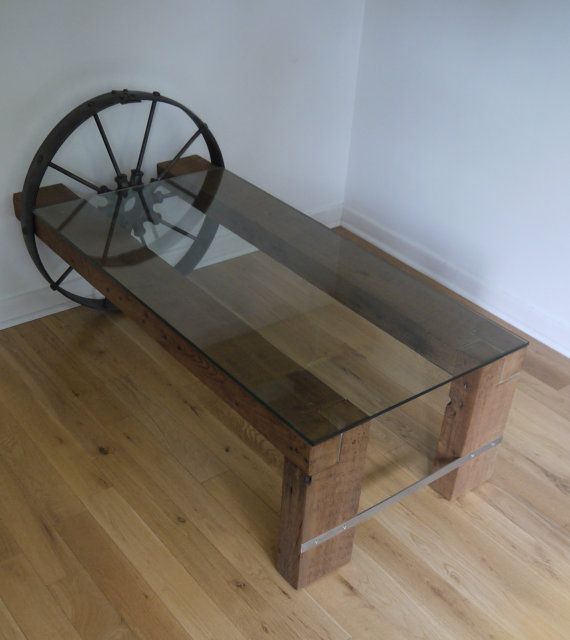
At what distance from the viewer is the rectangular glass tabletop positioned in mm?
1842

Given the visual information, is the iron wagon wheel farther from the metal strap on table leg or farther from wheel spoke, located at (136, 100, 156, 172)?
the metal strap on table leg

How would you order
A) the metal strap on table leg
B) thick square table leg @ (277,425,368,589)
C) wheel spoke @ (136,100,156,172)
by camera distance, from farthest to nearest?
wheel spoke @ (136,100,156,172)
the metal strap on table leg
thick square table leg @ (277,425,368,589)

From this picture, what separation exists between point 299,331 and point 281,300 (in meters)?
0.14

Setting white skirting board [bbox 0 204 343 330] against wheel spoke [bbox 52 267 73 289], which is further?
white skirting board [bbox 0 204 343 330]

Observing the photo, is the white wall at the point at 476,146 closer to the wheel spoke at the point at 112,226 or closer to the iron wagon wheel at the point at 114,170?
the iron wagon wheel at the point at 114,170

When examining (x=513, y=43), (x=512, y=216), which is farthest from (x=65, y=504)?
(x=513, y=43)

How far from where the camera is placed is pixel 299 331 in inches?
81.7

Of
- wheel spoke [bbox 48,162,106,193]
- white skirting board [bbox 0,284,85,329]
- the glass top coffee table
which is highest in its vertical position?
wheel spoke [bbox 48,162,106,193]

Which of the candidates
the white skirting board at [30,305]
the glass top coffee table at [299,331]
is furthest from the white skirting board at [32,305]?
the glass top coffee table at [299,331]

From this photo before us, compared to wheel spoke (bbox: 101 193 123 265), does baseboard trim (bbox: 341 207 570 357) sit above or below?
below

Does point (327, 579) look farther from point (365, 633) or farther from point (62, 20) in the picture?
point (62, 20)

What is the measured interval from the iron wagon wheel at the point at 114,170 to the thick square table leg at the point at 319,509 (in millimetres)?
771

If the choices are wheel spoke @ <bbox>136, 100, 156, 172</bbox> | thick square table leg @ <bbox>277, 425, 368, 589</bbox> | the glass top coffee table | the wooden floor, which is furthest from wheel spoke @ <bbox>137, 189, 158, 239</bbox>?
thick square table leg @ <bbox>277, 425, 368, 589</bbox>

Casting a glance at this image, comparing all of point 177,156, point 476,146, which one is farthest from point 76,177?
point 476,146
